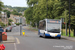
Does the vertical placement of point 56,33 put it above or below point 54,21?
below

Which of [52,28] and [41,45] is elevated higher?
[52,28]

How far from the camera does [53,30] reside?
26188mm

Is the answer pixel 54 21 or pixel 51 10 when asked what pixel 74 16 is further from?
pixel 51 10

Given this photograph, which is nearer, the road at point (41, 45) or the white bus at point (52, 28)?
the road at point (41, 45)

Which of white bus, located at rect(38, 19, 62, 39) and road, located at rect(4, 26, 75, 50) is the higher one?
white bus, located at rect(38, 19, 62, 39)

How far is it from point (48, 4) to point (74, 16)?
1906cm

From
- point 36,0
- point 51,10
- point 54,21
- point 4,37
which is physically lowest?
point 4,37

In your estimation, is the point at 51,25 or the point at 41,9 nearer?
the point at 51,25

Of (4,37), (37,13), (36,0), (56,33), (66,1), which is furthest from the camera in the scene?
(36,0)

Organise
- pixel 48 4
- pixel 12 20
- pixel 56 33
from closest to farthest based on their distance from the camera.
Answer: pixel 56 33 → pixel 48 4 → pixel 12 20

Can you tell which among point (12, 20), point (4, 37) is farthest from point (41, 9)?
point (12, 20)

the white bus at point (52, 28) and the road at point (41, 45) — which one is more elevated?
the white bus at point (52, 28)

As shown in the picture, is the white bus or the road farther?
the white bus

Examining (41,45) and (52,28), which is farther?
(52,28)
